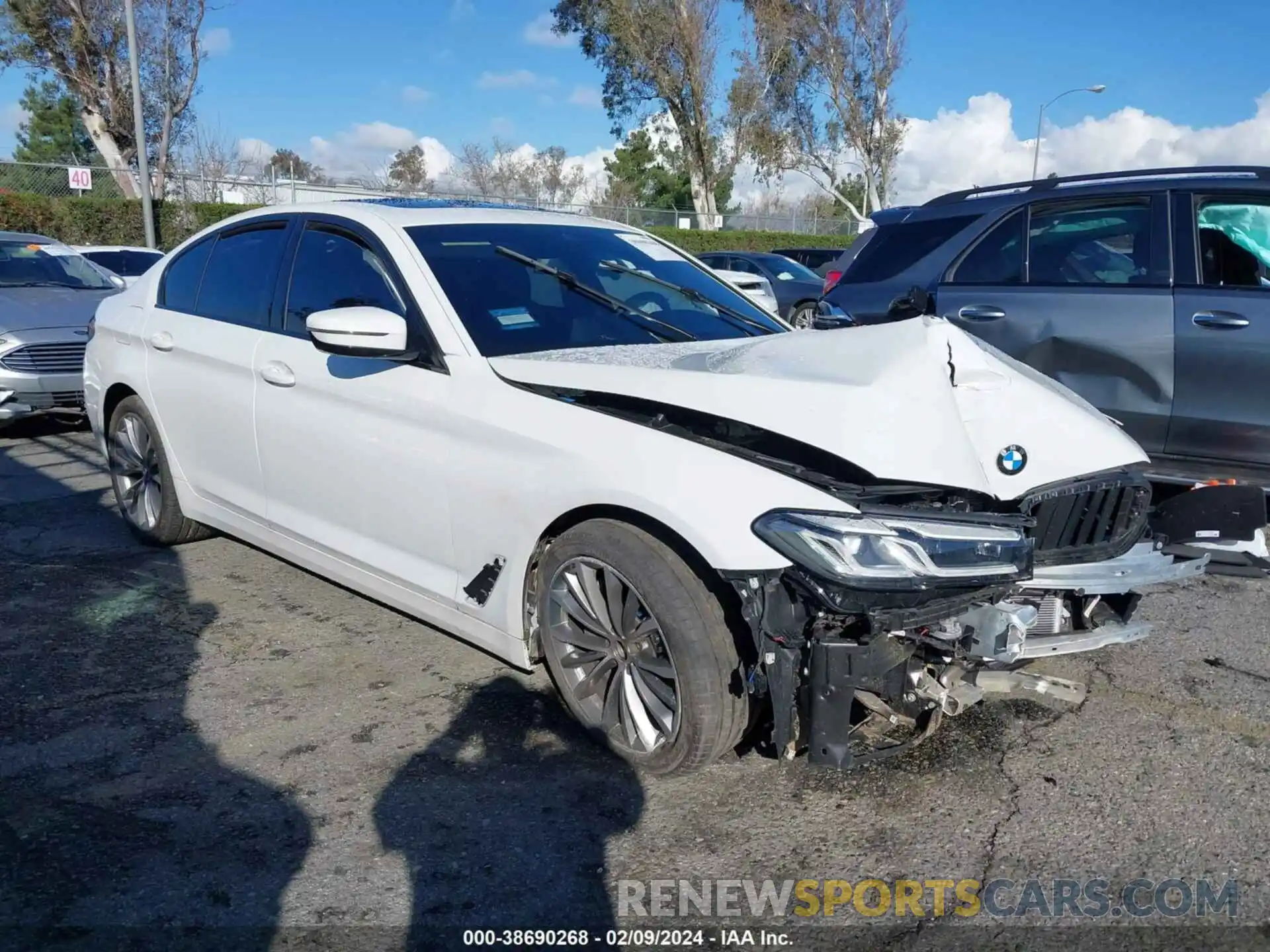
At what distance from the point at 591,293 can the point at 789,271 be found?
14.2 meters

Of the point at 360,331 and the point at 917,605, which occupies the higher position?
the point at 360,331

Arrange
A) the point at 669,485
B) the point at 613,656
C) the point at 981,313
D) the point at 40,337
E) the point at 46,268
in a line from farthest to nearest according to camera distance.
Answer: the point at 46,268
the point at 40,337
the point at 981,313
the point at 613,656
the point at 669,485

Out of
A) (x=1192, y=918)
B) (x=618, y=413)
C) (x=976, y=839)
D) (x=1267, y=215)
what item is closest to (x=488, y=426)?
(x=618, y=413)

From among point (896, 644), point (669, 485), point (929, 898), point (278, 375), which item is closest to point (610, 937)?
point (929, 898)

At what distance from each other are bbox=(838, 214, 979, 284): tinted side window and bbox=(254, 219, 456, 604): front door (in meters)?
3.40

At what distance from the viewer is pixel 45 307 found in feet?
29.0

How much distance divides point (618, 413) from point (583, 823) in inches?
46.1

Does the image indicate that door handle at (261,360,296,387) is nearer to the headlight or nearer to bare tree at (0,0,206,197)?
the headlight

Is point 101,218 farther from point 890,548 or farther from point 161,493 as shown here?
point 890,548

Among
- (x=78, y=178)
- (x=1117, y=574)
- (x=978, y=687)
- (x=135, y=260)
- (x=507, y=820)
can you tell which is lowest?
(x=507, y=820)

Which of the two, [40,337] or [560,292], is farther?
[40,337]

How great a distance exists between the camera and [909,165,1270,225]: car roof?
5.16 meters

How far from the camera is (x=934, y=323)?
325cm

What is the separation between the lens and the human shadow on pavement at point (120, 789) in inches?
99.7
